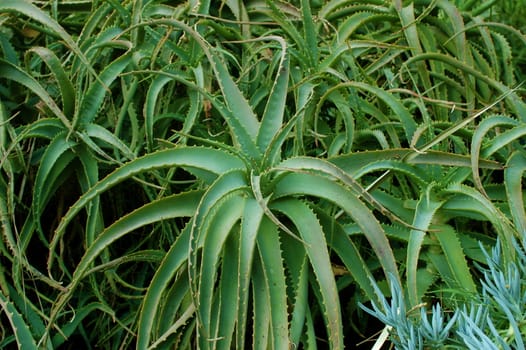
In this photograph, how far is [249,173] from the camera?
4.33ft

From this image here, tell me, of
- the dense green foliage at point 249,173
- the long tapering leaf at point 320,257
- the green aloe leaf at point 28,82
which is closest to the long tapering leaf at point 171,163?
the dense green foliage at point 249,173

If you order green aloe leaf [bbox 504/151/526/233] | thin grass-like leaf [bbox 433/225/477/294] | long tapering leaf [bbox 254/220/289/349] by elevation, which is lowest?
long tapering leaf [bbox 254/220/289/349]

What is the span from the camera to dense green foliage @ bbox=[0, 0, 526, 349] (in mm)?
1266

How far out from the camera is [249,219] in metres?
1.25

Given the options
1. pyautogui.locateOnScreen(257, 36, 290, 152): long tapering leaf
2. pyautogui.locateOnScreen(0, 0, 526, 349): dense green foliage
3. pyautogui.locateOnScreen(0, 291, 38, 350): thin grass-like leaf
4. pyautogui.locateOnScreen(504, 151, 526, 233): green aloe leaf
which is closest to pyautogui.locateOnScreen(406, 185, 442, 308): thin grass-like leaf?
pyautogui.locateOnScreen(0, 0, 526, 349): dense green foliage

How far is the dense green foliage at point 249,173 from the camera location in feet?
4.15

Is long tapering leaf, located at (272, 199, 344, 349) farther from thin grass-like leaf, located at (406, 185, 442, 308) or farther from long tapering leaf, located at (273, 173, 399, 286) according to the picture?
thin grass-like leaf, located at (406, 185, 442, 308)

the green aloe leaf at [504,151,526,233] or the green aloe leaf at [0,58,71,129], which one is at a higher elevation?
the green aloe leaf at [0,58,71,129]

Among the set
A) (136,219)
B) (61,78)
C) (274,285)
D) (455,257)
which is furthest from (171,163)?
(455,257)

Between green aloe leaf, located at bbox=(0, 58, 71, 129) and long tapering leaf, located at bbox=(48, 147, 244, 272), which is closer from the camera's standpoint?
long tapering leaf, located at bbox=(48, 147, 244, 272)

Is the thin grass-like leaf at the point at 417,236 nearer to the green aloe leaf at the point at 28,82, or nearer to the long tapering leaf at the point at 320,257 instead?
the long tapering leaf at the point at 320,257

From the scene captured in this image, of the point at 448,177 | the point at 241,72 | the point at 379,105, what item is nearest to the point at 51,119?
the point at 241,72

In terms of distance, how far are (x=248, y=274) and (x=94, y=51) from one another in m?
0.76

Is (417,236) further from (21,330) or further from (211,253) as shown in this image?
(21,330)
